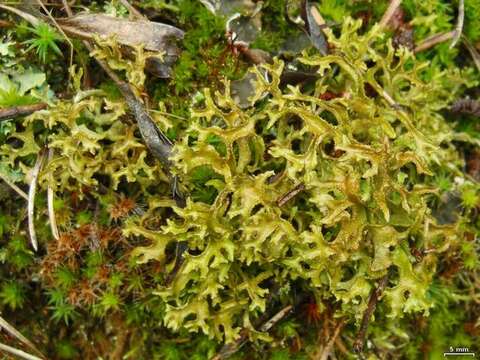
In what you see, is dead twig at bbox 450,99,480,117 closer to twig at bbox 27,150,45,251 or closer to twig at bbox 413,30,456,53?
twig at bbox 413,30,456,53

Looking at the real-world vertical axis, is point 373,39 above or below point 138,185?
above

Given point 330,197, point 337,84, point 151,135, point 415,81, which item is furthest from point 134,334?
point 415,81

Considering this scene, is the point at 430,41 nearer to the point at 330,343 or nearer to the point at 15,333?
the point at 330,343

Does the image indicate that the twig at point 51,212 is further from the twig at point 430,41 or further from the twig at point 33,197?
the twig at point 430,41

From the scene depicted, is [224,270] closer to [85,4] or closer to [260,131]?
[260,131]

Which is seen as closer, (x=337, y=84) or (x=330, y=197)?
(x=330, y=197)

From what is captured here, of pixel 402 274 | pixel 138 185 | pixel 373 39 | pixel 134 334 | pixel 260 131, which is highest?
pixel 373 39

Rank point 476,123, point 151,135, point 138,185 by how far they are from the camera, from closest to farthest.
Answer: point 151,135
point 138,185
point 476,123

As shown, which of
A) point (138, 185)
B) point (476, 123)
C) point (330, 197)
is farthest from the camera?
point (476, 123)
